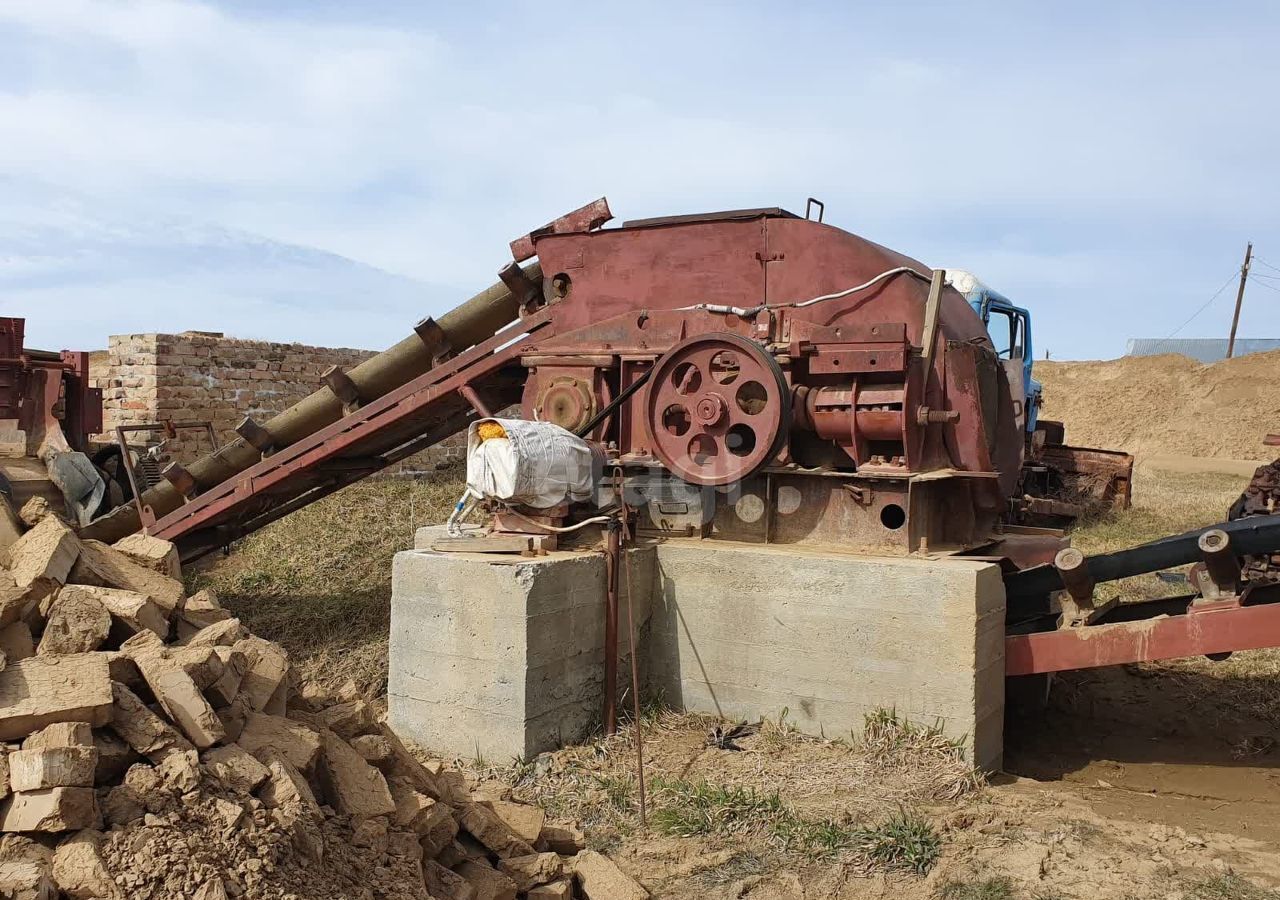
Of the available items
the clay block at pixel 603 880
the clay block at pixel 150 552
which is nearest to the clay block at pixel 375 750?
the clay block at pixel 603 880

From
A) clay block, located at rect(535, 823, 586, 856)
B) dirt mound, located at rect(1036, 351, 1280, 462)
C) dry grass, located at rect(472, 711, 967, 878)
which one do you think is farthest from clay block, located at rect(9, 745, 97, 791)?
dirt mound, located at rect(1036, 351, 1280, 462)

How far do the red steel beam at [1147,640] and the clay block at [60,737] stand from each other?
4.56 metres

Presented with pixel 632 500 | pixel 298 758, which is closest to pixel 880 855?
pixel 298 758

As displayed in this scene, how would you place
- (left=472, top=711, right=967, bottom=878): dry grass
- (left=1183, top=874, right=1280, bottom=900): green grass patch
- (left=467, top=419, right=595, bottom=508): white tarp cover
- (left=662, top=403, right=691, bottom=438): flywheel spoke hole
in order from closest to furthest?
(left=1183, top=874, right=1280, bottom=900): green grass patch, (left=472, top=711, right=967, bottom=878): dry grass, (left=467, top=419, right=595, bottom=508): white tarp cover, (left=662, top=403, right=691, bottom=438): flywheel spoke hole

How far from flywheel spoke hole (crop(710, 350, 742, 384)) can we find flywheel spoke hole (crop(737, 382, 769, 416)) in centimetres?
10

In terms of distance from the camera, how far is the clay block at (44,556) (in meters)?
4.17

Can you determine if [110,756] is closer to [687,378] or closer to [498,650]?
[498,650]

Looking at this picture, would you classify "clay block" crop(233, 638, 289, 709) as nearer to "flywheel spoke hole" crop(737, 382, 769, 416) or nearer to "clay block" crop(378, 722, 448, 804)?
"clay block" crop(378, 722, 448, 804)

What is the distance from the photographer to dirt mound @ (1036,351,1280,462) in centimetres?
3525

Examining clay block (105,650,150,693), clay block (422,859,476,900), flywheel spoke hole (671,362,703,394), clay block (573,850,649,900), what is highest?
flywheel spoke hole (671,362,703,394)

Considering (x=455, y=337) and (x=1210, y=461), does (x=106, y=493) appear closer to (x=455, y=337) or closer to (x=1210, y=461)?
(x=455, y=337)

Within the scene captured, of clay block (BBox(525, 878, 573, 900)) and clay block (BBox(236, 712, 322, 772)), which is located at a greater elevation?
clay block (BBox(236, 712, 322, 772))

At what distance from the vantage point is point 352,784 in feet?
13.1

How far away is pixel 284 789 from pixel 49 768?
73 centimetres
